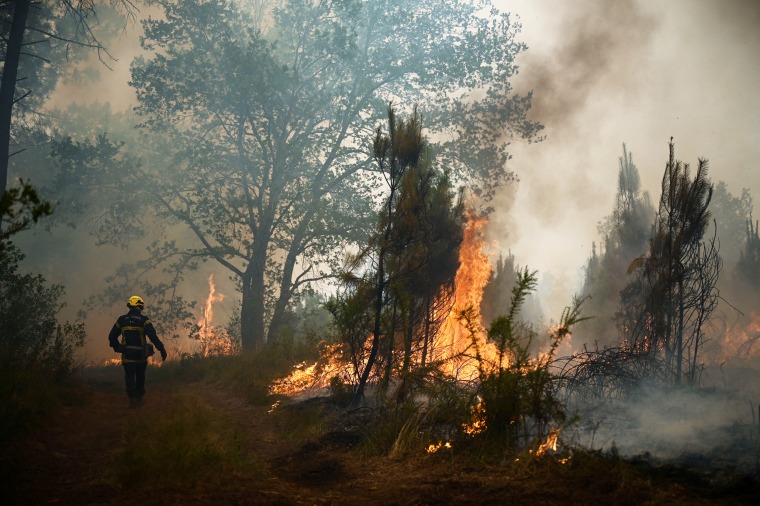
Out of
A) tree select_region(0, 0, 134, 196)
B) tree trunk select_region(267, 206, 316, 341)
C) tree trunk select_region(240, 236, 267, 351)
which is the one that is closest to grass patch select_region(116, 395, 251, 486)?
tree select_region(0, 0, 134, 196)

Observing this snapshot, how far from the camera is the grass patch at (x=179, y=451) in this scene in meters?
5.69

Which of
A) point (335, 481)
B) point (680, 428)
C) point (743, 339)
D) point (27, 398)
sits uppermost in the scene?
point (743, 339)

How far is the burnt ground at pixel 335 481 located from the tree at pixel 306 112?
13670 mm

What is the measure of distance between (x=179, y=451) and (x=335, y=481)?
6.03ft

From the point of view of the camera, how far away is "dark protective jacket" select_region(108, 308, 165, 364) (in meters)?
10.9

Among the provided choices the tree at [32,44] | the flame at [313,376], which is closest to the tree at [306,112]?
the tree at [32,44]

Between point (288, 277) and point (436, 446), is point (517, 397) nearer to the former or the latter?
point (436, 446)

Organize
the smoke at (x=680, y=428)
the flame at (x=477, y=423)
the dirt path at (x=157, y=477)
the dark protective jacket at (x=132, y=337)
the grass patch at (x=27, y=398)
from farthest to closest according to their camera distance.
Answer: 1. the dark protective jacket at (x=132, y=337)
2. the grass patch at (x=27, y=398)
3. the flame at (x=477, y=423)
4. the smoke at (x=680, y=428)
5. the dirt path at (x=157, y=477)

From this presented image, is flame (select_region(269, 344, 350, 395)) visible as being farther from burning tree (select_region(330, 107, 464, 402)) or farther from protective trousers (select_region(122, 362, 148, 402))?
protective trousers (select_region(122, 362, 148, 402))

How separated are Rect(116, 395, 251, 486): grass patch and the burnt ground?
0.12m

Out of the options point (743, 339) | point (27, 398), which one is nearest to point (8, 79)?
point (27, 398)

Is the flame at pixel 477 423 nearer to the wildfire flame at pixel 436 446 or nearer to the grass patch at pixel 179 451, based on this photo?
A: the wildfire flame at pixel 436 446

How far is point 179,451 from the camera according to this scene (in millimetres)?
6312

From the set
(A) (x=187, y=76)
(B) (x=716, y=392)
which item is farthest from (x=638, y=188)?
(A) (x=187, y=76)
